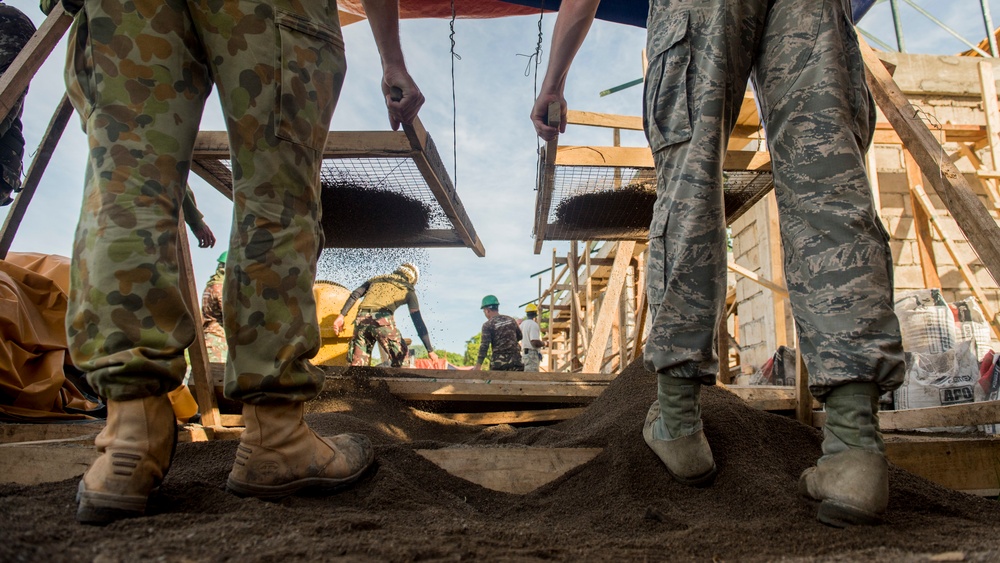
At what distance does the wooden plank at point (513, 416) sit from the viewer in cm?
324

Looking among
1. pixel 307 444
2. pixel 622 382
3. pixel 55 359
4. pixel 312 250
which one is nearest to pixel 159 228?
pixel 312 250

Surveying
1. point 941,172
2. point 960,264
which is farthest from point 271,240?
point 960,264

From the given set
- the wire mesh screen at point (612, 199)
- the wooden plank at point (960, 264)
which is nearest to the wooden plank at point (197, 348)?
the wire mesh screen at point (612, 199)

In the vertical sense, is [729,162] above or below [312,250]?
above

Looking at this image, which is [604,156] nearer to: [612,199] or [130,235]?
[612,199]

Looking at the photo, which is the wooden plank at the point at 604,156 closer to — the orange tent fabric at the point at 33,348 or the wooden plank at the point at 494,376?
the wooden plank at the point at 494,376

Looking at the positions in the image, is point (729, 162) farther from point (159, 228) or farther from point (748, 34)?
point (159, 228)

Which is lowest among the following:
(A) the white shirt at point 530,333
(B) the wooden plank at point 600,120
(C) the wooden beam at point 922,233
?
(A) the white shirt at point 530,333

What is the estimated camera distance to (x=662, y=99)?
1.63 metres

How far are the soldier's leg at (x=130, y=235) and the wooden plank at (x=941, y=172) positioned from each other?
2.24 m

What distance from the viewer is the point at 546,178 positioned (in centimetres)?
326

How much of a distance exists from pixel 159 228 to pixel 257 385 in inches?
15.4

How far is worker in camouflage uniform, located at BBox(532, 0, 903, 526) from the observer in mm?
1280

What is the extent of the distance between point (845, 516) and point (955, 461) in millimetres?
1041
